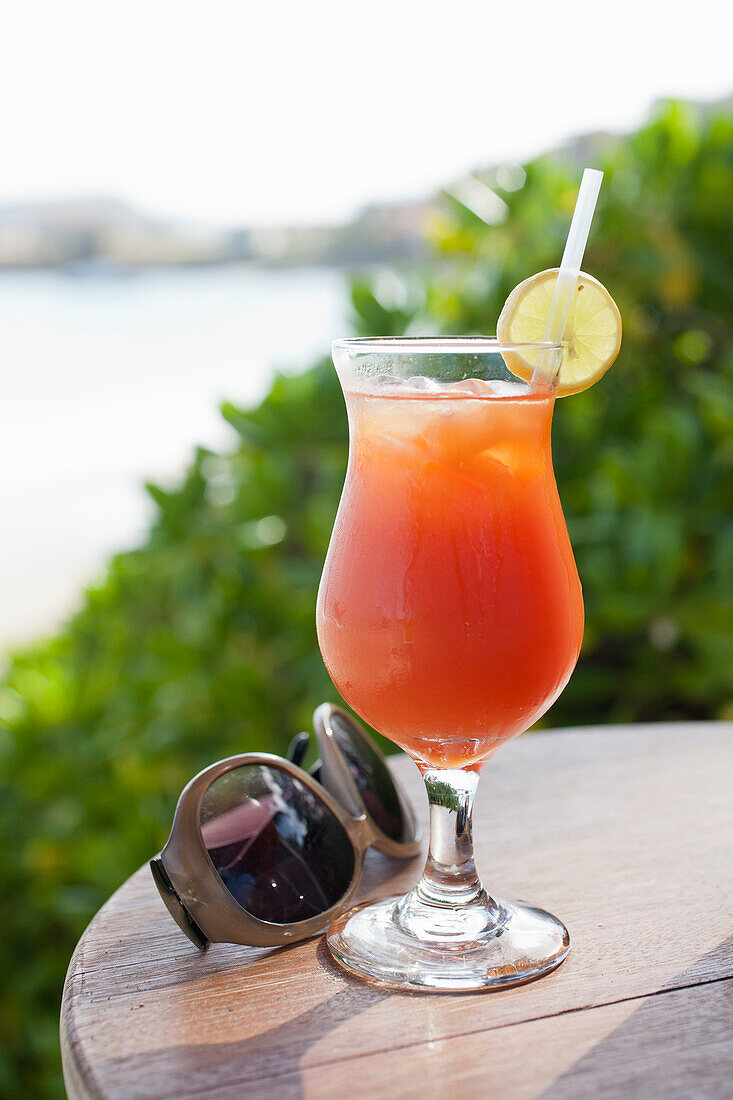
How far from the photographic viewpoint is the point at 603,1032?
2.42ft

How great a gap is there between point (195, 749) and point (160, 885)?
1472 mm

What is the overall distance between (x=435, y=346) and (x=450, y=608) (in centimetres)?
21

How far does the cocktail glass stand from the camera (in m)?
0.85

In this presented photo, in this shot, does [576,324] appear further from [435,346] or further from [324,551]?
[324,551]

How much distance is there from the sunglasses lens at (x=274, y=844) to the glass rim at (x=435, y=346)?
1.23ft

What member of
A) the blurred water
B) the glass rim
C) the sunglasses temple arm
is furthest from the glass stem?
the blurred water

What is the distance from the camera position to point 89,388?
23.0ft

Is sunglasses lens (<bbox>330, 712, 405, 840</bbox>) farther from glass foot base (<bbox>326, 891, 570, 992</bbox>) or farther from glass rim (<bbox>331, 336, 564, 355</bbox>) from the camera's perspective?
glass rim (<bbox>331, 336, 564, 355</bbox>)

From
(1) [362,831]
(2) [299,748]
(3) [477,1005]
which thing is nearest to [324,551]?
(2) [299,748]

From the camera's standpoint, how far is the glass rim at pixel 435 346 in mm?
851

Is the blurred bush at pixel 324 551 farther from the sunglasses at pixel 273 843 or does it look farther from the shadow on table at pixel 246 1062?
the shadow on table at pixel 246 1062

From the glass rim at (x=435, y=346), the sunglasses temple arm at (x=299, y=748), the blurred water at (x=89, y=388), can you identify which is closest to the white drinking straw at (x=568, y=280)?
the glass rim at (x=435, y=346)

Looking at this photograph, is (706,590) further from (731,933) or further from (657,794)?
(731,933)

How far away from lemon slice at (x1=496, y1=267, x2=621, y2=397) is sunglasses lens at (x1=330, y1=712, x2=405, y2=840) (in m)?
0.40
